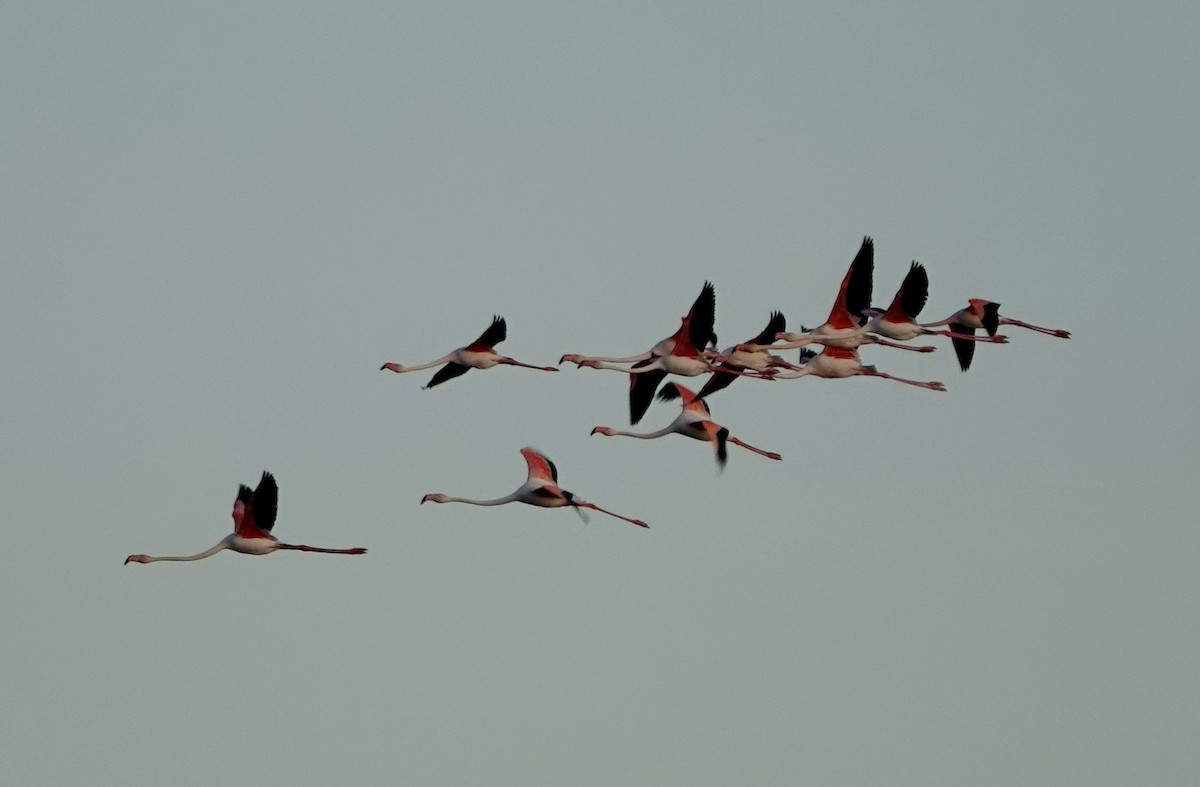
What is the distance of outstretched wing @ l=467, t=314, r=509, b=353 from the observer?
38.4m

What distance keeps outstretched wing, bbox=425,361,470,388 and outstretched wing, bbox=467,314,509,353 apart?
0.38 metres

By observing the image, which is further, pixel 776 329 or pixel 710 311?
pixel 776 329

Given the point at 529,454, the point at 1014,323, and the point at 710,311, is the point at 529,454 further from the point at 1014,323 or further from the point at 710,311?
the point at 1014,323

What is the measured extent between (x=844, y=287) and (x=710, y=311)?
2.05 meters

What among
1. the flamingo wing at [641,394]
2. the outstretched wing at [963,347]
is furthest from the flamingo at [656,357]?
the outstretched wing at [963,347]

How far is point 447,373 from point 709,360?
4144 mm

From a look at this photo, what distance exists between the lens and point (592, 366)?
3862cm

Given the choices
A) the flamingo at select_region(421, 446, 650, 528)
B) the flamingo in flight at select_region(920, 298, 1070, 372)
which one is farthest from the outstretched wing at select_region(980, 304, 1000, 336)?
the flamingo at select_region(421, 446, 650, 528)

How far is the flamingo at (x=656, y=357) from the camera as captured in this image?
119ft

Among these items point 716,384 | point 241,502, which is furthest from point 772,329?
point 241,502

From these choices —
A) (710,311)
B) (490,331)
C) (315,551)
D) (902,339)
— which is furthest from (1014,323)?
(315,551)

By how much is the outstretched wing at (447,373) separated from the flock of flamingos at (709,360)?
0.01 metres

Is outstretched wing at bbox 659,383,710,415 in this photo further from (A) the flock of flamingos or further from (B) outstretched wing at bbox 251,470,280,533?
(B) outstretched wing at bbox 251,470,280,533

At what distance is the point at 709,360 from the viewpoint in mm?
37406
